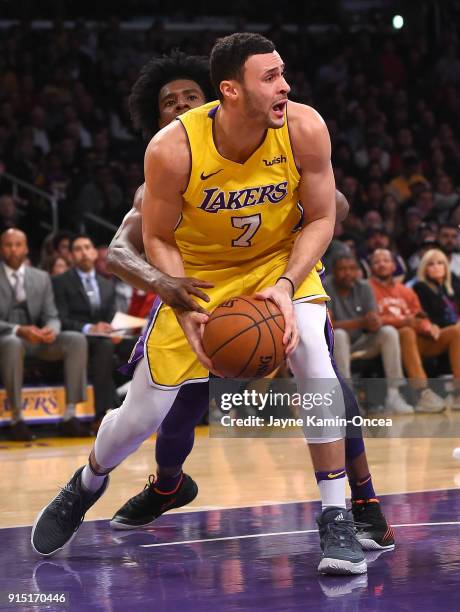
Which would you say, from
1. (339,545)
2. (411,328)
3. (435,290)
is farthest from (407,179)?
(339,545)

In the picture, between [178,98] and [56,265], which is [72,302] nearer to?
[56,265]

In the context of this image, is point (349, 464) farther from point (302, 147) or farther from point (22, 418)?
point (22, 418)

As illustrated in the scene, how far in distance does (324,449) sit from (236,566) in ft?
1.58

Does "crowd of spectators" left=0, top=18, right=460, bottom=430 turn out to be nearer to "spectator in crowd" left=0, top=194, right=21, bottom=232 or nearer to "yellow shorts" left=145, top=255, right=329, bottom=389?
"spectator in crowd" left=0, top=194, right=21, bottom=232

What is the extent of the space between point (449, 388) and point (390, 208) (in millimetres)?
3057

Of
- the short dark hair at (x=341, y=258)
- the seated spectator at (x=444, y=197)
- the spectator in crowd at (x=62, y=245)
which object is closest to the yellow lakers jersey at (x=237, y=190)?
the short dark hair at (x=341, y=258)

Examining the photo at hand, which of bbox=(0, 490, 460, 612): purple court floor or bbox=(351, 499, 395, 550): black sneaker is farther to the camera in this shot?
bbox=(351, 499, 395, 550): black sneaker

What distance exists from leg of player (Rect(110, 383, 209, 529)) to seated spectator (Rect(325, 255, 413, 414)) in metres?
4.61

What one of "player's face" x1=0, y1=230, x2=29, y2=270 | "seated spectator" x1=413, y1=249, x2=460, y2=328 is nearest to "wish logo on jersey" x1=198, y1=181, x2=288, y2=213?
"player's face" x1=0, y1=230, x2=29, y2=270

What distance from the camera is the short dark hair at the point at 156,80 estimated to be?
476cm

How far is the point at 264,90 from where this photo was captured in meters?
3.80

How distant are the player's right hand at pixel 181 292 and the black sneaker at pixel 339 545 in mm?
788

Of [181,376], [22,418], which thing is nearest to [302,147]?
[181,376]

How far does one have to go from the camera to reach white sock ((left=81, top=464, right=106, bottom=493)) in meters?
4.33
